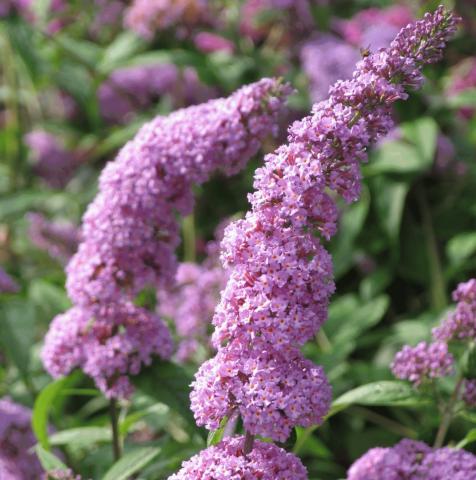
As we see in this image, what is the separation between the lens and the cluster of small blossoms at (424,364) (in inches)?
94.7

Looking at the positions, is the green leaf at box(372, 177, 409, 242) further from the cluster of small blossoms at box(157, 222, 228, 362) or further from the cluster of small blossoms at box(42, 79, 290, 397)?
the cluster of small blossoms at box(42, 79, 290, 397)

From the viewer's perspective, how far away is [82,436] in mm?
2859

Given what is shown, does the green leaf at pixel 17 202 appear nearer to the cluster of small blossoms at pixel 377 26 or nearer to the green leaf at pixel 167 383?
the cluster of small blossoms at pixel 377 26

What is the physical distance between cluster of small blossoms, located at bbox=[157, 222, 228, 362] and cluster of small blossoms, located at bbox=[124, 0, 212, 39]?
1.33m

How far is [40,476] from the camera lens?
277 cm

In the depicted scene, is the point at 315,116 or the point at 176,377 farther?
the point at 176,377

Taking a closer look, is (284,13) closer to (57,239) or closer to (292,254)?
(57,239)

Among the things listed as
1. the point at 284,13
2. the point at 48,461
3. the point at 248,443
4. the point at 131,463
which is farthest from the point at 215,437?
the point at 284,13

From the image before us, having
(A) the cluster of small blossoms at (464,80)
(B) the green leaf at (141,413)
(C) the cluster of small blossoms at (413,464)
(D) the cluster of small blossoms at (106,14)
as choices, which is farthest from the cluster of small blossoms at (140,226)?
(D) the cluster of small blossoms at (106,14)

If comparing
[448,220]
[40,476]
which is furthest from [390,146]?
[40,476]

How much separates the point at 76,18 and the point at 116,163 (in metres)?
3.07

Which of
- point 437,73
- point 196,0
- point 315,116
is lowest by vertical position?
point 315,116

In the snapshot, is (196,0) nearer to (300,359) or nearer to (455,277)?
(455,277)

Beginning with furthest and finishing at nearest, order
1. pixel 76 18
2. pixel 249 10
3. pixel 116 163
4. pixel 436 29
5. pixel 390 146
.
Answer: pixel 76 18
pixel 249 10
pixel 390 146
pixel 116 163
pixel 436 29
